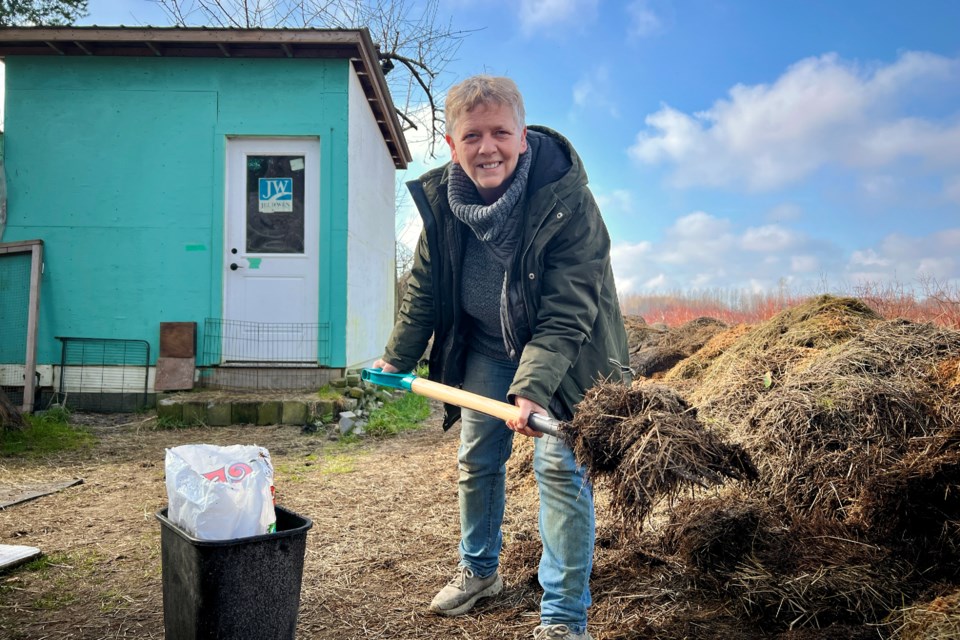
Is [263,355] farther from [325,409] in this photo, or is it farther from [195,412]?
[325,409]

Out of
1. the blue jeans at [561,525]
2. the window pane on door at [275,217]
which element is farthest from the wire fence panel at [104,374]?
the blue jeans at [561,525]

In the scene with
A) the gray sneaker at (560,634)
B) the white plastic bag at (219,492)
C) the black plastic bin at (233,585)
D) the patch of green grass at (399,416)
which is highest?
the white plastic bag at (219,492)

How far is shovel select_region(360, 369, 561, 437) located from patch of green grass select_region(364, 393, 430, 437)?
14.3 ft

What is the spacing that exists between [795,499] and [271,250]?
6.70m

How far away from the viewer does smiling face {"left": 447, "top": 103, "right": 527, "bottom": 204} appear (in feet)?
7.50

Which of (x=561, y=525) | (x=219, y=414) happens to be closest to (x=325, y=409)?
(x=219, y=414)

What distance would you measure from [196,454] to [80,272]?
24.2 ft

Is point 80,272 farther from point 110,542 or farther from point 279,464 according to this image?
point 110,542

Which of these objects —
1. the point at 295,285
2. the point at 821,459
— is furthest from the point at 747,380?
the point at 295,285

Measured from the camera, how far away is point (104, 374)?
8.04m

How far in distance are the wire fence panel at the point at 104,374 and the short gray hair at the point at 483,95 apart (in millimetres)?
7063

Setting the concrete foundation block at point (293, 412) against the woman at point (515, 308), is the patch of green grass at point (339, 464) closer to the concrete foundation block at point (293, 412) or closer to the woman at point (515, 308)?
the concrete foundation block at point (293, 412)

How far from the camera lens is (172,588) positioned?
2.12 m

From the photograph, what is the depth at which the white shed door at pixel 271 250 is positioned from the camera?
8.08 meters
